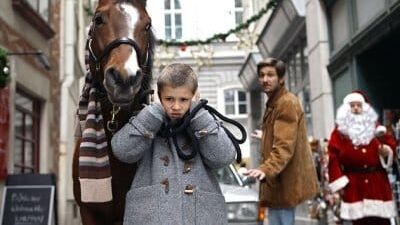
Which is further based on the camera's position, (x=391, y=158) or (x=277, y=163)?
(x=391, y=158)

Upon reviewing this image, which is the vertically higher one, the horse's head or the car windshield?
the horse's head

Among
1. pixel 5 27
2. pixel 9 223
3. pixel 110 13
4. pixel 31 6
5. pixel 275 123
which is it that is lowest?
pixel 9 223

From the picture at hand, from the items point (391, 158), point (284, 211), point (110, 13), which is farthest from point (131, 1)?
point (391, 158)

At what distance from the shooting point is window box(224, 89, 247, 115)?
96.1 feet

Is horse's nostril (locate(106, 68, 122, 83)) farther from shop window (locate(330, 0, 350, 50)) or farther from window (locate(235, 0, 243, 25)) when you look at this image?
window (locate(235, 0, 243, 25))

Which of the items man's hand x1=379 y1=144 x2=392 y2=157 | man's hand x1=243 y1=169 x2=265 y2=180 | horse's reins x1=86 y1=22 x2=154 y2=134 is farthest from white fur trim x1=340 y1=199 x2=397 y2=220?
horse's reins x1=86 y1=22 x2=154 y2=134

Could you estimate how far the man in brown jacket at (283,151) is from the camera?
4441 millimetres

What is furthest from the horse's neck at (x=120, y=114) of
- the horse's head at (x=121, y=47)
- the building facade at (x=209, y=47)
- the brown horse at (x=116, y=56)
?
the building facade at (x=209, y=47)

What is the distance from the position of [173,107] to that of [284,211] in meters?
2.20

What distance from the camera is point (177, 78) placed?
2.71 metres

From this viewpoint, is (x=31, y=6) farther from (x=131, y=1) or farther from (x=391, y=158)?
(x=131, y=1)

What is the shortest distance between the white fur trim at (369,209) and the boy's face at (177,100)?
4007 mm

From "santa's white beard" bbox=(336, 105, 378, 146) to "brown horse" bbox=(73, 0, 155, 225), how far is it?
12.5 ft

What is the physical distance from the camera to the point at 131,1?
3.05m
